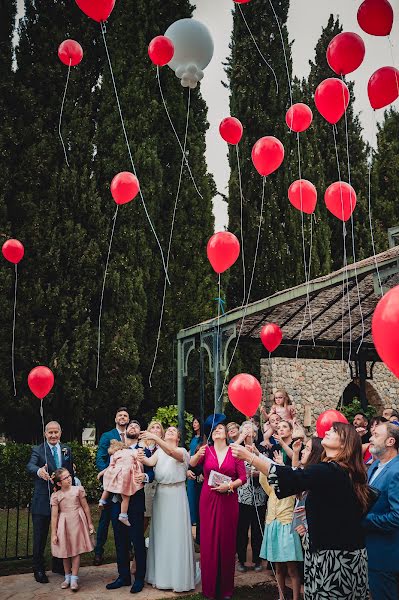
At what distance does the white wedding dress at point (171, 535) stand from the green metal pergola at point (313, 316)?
2516 millimetres

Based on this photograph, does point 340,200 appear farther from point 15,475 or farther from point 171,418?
point 15,475

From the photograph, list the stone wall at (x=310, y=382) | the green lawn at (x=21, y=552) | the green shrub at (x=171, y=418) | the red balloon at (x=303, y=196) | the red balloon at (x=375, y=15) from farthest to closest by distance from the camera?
1. the stone wall at (x=310, y=382)
2. the green shrub at (x=171, y=418)
3. the red balloon at (x=303, y=196)
4. the green lawn at (x=21, y=552)
5. the red balloon at (x=375, y=15)

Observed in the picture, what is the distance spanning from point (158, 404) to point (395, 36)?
32.1ft

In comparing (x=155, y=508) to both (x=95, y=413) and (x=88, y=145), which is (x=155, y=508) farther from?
(x=88, y=145)

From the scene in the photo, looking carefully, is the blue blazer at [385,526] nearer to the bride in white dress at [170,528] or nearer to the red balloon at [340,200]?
the bride in white dress at [170,528]

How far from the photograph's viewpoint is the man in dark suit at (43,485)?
539 cm

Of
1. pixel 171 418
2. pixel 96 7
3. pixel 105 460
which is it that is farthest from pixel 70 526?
pixel 171 418

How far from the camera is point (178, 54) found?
551 cm

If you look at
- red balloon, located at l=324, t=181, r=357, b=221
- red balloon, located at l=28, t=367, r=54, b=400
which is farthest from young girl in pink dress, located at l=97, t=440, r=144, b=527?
red balloon, located at l=324, t=181, r=357, b=221

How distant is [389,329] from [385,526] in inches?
52.2

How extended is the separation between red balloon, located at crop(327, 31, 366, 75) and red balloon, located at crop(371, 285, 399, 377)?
10.8 feet

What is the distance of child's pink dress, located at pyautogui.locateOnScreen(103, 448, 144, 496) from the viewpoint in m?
5.12

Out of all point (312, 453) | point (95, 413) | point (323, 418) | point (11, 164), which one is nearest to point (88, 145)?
point (11, 164)

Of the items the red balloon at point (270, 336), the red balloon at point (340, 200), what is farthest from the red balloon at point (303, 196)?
the red balloon at point (270, 336)
